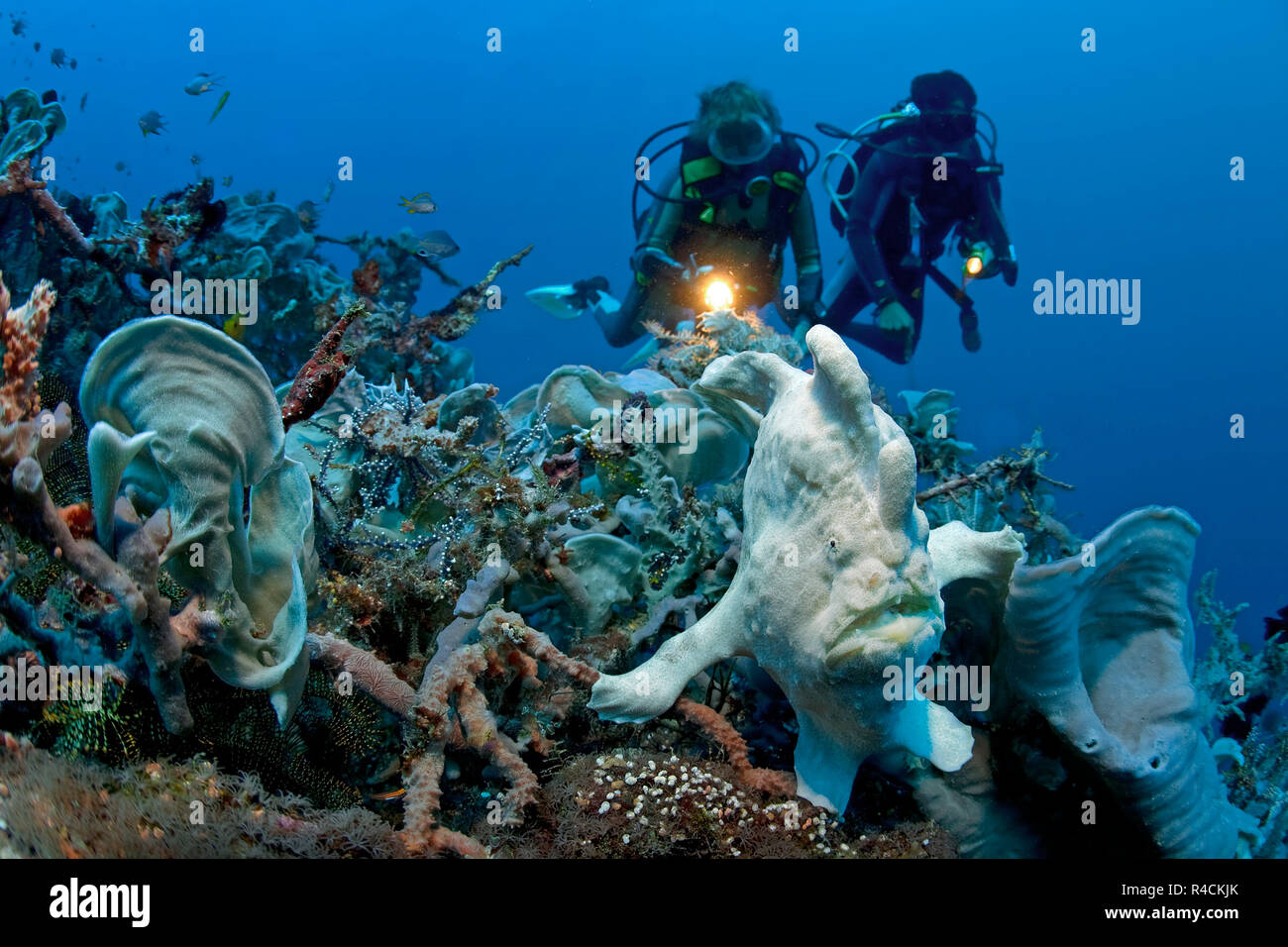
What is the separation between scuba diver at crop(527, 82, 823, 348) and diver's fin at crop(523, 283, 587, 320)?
1 cm

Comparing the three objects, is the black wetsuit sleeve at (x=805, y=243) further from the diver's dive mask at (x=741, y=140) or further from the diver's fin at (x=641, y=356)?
the diver's fin at (x=641, y=356)

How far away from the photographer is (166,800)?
218 centimetres

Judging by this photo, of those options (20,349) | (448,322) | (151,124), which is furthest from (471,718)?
(151,124)

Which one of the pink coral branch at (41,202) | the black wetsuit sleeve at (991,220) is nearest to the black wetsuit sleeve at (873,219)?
the black wetsuit sleeve at (991,220)

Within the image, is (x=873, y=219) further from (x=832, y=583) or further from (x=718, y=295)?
(x=832, y=583)

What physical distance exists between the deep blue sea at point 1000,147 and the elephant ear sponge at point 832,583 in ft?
155

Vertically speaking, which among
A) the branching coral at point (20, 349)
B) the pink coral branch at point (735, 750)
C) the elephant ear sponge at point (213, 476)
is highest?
the branching coral at point (20, 349)

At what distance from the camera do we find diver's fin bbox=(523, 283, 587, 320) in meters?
7.67

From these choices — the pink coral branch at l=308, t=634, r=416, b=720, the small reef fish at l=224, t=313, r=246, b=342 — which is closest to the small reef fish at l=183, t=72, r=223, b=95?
the small reef fish at l=224, t=313, r=246, b=342

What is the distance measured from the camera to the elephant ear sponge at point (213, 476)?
2.00 metres

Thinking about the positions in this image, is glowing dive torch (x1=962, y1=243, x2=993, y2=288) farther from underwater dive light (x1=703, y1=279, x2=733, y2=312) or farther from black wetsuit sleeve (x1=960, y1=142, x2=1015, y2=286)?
underwater dive light (x1=703, y1=279, x2=733, y2=312)
